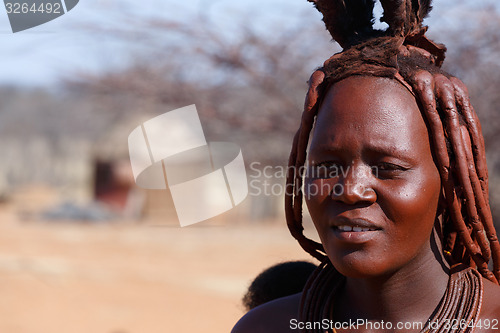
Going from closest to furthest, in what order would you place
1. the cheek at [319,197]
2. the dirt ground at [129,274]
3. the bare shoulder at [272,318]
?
the cheek at [319,197]
the bare shoulder at [272,318]
the dirt ground at [129,274]

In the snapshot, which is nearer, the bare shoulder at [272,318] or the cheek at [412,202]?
the cheek at [412,202]

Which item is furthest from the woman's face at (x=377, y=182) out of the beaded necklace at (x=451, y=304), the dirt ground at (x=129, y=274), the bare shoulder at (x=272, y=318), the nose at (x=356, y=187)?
the dirt ground at (x=129, y=274)

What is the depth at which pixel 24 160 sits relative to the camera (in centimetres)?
3775

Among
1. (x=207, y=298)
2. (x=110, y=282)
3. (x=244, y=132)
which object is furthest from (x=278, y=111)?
(x=110, y=282)

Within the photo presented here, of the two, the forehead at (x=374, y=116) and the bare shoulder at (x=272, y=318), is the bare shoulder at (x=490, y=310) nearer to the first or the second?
the forehead at (x=374, y=116)

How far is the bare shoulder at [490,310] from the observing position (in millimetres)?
1880

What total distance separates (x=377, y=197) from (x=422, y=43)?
0.60 m

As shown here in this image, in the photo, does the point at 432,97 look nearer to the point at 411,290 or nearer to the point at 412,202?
the point at 412,202

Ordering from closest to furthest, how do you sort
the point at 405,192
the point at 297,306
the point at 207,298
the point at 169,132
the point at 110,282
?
the point at 405,192
the point at 297,306
the point at 207,298
the point at 110,282
the point at 169,132

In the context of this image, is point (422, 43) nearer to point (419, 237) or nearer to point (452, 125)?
point (452, 125)

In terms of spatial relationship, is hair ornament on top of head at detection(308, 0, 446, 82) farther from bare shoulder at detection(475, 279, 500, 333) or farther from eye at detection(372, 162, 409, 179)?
bare shoulder at detection(475, 279, 500, 333)

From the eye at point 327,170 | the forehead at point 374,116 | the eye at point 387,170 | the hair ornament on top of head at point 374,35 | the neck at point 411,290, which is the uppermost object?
the hair ornament on top of head at point 374,35

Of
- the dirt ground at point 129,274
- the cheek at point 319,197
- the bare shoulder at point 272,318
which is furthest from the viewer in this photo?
the dirt ground at point 129,274

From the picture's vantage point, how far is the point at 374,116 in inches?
74.9
